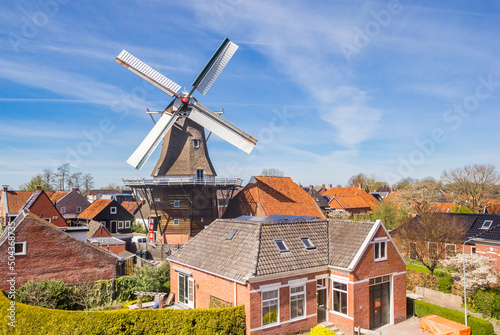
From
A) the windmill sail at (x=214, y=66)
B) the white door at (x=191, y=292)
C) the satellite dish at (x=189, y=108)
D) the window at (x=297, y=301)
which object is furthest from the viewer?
the windmill sail at (x=214, y=66)

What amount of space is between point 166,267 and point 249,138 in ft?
48.7

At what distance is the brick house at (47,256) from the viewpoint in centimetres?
1633

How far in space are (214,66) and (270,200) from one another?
45.7 ft

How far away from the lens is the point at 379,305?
1639cm

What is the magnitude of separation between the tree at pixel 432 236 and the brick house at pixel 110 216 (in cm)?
3236

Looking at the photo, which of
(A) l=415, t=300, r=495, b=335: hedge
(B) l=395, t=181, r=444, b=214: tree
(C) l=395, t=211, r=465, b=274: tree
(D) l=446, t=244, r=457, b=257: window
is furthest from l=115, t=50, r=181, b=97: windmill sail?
(B) l=395, t=181, r=444, b=214: tree

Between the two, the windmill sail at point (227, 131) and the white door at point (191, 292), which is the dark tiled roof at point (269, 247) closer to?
the white door at point (191, 292)

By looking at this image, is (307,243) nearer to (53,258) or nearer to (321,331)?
(321,331)

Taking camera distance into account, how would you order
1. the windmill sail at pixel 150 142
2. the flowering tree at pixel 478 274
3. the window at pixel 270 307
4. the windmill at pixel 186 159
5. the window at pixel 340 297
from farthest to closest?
the windmill at pixel 186 159
the windmill sail at pixel 150 142
the flowering tree at pixel 478 274
the window at pixel 340 297
the window at pixel 270 307

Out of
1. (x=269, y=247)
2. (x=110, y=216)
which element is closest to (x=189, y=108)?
(x=269, y=247)

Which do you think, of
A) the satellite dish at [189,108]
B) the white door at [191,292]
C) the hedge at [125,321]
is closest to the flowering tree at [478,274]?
the hedge at [125,321]

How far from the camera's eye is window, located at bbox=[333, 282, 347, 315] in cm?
1545

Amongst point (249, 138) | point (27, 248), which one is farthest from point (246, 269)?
point (249, 138)

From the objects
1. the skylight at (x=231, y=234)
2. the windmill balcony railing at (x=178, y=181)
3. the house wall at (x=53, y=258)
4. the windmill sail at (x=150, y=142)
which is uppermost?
the windmill sail at (x=150, y=142)
